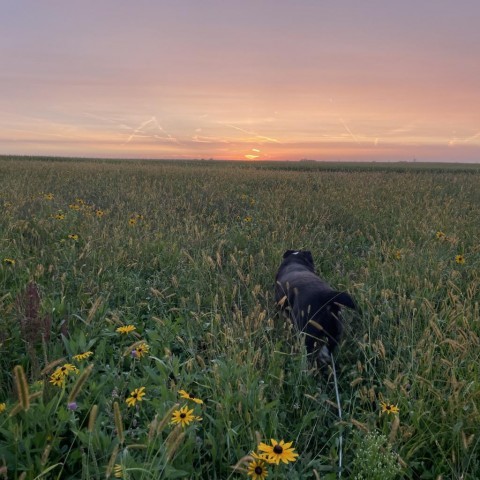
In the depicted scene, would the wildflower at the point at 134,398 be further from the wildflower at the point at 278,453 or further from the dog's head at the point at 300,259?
the dog's head at the point at 300,259

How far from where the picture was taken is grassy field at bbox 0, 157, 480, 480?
1.84 m

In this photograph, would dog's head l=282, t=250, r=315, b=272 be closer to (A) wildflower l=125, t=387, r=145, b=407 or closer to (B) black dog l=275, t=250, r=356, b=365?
(B) black dog l=275, t=250, r=356, b=365

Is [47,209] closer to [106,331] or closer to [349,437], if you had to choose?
[106,331]

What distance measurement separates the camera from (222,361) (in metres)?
2.51

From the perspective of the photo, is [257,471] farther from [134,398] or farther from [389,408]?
[389,408]

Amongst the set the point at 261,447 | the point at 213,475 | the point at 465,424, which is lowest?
the point at 213,475

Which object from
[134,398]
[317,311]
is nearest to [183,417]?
[134,398]

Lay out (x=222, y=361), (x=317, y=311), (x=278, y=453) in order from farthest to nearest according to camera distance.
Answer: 1. (x=317, y=311)
2. (x=222, y=361)
3. (x=278, y=453)

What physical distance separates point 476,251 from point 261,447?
4842 mm

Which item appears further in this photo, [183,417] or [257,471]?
[183,417]

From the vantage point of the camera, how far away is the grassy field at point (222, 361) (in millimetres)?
1840

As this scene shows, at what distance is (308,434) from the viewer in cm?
219

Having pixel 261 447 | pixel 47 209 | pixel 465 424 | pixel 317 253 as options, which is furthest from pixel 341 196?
pixel 261 447

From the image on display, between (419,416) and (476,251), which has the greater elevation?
(476,251)
